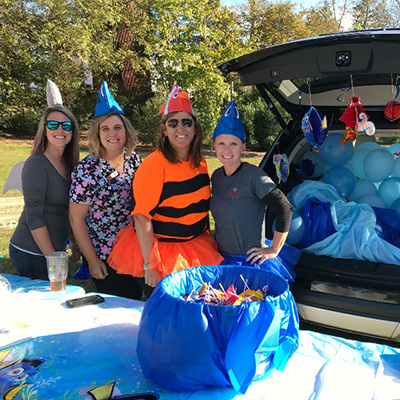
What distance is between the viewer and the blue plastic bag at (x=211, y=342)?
1.20 metres

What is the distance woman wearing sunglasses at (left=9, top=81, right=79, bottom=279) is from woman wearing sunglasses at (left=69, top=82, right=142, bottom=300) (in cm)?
19

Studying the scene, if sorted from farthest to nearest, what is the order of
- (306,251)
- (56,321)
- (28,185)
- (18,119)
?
1. (18,119)
2. (306,251)
3. (28,185)
4. (56,321)

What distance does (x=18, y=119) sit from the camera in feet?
56.3

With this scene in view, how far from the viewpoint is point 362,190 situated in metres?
3.66

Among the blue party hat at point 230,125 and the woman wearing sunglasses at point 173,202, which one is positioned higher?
the blue party hat at point 230,125

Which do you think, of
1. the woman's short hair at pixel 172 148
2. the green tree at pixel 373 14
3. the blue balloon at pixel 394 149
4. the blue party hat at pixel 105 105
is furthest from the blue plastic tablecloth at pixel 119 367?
the green tree at pixel 373 14

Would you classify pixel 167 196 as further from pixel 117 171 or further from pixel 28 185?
pixel 28 185

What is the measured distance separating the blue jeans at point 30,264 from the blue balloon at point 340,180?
7.46 feet

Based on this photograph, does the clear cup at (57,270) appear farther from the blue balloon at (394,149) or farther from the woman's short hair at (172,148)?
the blue balloon at (394,149)

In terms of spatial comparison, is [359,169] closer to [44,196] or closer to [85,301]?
[44,196]

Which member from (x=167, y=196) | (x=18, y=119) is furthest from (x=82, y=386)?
(x=18, y=119)

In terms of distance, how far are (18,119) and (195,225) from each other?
55.3ft

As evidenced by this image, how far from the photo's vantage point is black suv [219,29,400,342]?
204 cm

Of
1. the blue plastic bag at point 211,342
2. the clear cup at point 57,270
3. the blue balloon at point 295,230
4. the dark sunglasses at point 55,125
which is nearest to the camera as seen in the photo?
the blue plastic bag at point 211,342
